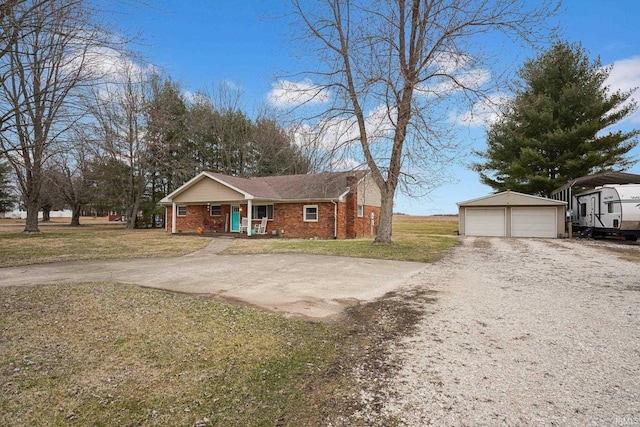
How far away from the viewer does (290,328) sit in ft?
13.6

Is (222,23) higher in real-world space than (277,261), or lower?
higher

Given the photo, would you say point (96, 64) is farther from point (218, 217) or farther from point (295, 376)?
point (218, 217)

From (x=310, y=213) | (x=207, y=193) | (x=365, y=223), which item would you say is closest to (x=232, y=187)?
(x=207, y=193)

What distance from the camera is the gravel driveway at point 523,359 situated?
2443 mm

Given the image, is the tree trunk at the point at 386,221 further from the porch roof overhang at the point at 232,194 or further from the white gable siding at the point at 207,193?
the white gable siding at the point at 207,193

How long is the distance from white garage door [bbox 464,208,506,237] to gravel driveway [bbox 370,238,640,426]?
16679 millimetres

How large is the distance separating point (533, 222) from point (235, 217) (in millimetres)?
19197

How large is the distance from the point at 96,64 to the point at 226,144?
27.2m

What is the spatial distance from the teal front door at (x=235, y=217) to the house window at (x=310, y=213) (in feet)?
15.9

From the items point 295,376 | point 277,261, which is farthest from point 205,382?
point 277,261

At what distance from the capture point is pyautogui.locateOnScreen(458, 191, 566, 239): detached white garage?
20.9m

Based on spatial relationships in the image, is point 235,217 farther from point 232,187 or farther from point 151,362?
point 151,362

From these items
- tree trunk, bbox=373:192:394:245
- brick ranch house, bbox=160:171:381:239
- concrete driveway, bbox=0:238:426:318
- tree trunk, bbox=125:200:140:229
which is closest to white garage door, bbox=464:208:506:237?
brick ranch house, bbox=160:171:381:239

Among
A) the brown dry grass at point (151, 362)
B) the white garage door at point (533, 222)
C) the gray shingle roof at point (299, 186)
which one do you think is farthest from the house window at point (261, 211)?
the brown dry grass at point (151, 362)
